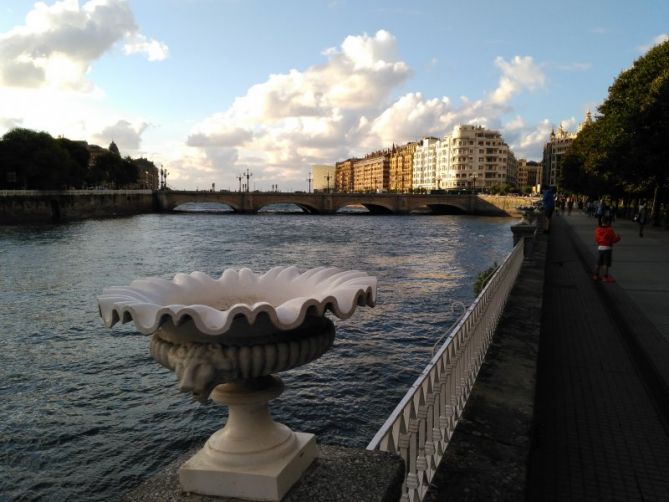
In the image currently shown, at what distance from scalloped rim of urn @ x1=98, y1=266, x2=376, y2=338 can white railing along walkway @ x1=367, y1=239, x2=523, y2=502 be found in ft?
2.94

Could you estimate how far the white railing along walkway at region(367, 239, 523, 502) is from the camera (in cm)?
319

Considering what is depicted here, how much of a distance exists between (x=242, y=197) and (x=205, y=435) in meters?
100

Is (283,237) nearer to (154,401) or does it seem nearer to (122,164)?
(154,401)

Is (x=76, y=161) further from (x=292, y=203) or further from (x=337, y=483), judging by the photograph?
(x=337, y=483)

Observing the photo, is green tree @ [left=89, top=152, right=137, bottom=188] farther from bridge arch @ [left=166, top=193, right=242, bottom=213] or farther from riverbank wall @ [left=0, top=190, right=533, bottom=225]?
bridge arch @ [left=166, top=193, right=242, bottom=213]

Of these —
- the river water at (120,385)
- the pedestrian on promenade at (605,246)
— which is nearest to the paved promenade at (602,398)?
the pedestrian on promenade at (605,246)

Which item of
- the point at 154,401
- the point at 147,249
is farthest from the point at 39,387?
the point at 147,249

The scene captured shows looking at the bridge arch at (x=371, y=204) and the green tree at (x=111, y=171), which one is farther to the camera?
the green tree at (x=111, y=171)

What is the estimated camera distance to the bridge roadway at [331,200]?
105 meters

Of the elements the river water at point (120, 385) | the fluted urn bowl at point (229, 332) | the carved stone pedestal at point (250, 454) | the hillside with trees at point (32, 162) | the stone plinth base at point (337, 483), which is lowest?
the river water at point (120, 385)

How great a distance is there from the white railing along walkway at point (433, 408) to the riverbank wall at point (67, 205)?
7521cm

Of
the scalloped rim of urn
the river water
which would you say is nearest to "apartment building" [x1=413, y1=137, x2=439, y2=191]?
the river water

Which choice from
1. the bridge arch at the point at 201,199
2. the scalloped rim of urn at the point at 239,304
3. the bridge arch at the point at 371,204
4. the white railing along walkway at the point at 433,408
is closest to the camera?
the scalloped rim of urn at the point at 239,304

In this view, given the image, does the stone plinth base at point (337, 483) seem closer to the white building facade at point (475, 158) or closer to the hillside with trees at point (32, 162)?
the hillside with trees at point (32, 162)
